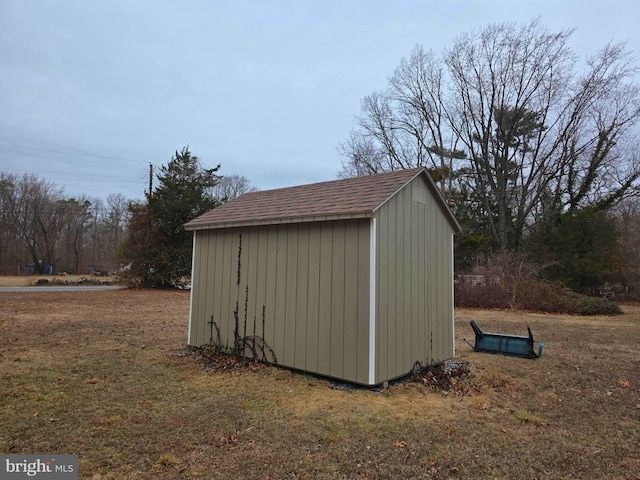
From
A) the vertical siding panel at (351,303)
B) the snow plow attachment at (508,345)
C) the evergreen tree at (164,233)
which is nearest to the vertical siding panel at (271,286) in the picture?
the vertical siding panel at (351,303)

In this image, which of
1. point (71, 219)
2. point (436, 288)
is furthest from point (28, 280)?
point (436, 288)

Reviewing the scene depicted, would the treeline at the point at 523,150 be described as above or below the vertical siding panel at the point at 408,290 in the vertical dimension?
above

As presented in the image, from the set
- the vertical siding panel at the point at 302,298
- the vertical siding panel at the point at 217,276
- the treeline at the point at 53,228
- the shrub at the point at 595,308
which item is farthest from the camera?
the treeline at the point at 53,228

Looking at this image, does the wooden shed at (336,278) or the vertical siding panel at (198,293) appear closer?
the wooden shed at (336,278)

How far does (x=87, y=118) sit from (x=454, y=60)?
65.2 feet

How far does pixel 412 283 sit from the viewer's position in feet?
16.5

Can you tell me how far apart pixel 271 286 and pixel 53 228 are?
3794 cm

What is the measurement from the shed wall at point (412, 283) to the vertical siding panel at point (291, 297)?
1150 millimetres

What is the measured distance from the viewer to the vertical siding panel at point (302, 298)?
4.86m

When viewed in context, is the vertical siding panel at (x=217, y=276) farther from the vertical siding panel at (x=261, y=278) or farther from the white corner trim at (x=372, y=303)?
the white corner trim at (x=372, y=303)

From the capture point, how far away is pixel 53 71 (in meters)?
12.8

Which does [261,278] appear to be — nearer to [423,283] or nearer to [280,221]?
[280,221]

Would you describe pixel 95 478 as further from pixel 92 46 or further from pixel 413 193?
pixel 92 46

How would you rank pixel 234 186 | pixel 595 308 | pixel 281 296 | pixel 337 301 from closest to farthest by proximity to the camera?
pixel 337 301 → pixel 281 296 → pixel 595 308 → pixel 234 186
